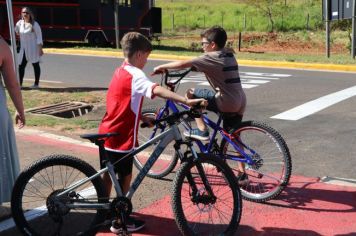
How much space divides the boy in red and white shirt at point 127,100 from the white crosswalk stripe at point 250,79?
812 cm

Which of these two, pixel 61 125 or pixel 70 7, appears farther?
pixel 70 7

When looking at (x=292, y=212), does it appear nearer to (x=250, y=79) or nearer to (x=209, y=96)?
(x=209, y=96)

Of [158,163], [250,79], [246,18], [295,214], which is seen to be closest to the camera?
[295,214]

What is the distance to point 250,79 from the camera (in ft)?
43.7

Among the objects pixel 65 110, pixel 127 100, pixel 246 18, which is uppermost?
pixel 246 18

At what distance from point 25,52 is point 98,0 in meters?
14.0

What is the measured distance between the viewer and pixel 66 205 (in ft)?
13.0

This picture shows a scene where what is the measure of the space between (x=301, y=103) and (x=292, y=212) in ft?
18.1

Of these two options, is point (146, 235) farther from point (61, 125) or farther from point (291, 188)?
point (61, 125)

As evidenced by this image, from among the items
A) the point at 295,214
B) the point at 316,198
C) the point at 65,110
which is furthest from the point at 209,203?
the point at 65,110

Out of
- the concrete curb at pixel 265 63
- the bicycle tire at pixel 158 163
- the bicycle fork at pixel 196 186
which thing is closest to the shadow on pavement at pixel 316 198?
the bicycle fork at pixel 196 186

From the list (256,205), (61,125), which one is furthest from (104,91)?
(256,205)

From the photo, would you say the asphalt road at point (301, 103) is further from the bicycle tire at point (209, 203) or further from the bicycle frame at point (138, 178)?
the bicycle frame at point (138, 178)

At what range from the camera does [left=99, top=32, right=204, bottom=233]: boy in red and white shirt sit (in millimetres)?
4004
